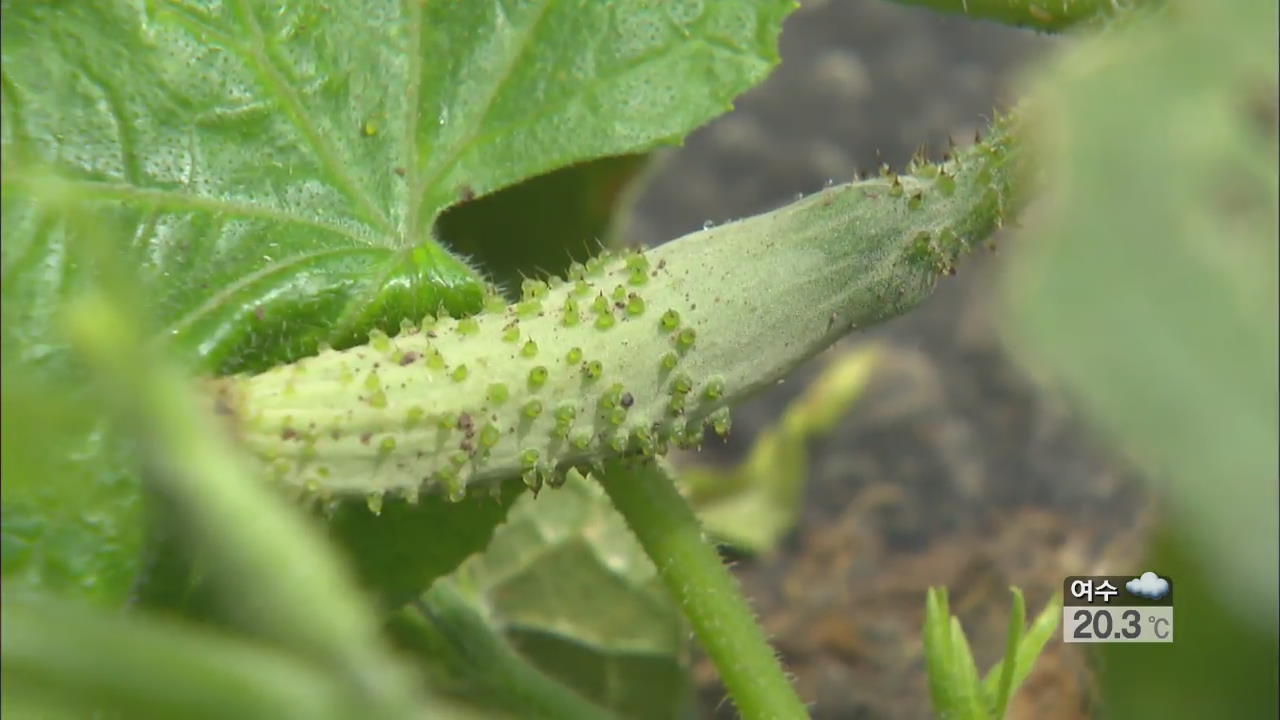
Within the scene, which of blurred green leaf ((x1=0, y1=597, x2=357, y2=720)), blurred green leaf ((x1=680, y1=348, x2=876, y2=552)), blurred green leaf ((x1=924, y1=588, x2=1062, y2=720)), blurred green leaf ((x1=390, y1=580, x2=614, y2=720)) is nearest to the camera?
blurred green leaf ((x1=0, y1=597, x2=357, y2=720))

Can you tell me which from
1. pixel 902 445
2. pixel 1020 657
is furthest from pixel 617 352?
pixel 902 445

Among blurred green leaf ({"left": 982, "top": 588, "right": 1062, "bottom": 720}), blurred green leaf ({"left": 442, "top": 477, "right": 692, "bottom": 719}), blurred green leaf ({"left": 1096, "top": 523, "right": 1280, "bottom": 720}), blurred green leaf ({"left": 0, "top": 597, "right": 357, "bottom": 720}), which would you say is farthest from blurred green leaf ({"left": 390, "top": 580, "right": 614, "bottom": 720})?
Answer: blurred green leaf ({"left": 0, "top": 597, "right": 357, "bottom": 720})

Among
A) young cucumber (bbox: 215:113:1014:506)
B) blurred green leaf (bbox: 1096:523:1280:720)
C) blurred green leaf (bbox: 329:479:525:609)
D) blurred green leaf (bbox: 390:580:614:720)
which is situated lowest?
blurred green leaf (bbox: 1096:523:1280:720)

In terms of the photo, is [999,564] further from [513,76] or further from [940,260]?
[513,76]

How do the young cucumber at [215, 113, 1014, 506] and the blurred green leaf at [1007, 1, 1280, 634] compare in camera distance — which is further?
the young cucumber at [215, 113, 1014, 506]

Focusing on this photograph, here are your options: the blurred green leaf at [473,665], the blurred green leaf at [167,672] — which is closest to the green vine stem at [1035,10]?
the blurred green leaf at [473,665]

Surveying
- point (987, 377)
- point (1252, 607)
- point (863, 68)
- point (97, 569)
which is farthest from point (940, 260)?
point (863, 68)
